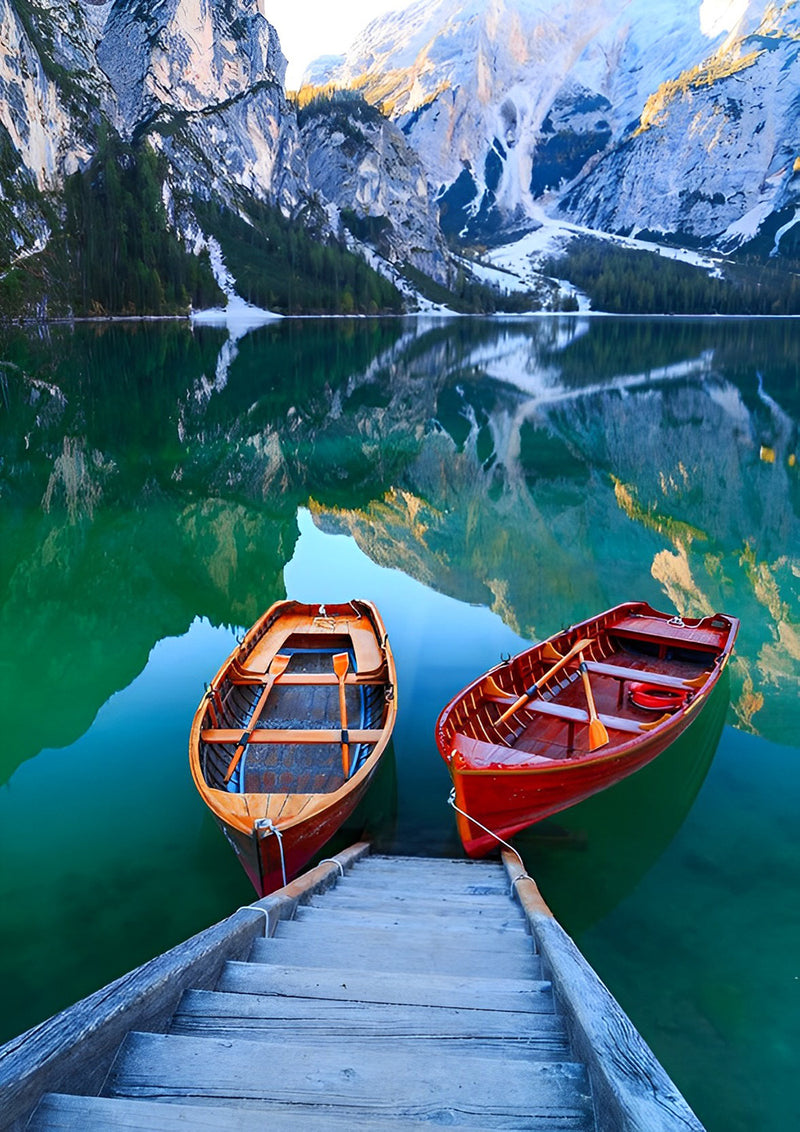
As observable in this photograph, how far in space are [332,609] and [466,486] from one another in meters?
13.7

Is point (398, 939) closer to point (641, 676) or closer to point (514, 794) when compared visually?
point (514, 794)

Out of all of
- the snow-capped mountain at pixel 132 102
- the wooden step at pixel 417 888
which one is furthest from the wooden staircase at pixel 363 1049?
the snow-capped mountain at pixel 132 102

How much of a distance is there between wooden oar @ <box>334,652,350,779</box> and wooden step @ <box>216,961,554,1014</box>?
4082mm

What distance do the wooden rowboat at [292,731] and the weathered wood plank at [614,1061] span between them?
346 cm

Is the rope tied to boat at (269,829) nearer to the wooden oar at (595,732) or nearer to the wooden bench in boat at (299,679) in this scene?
the wooden bench in boat at (299,679)

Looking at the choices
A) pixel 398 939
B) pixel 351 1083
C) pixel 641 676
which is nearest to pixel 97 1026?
pixel 351 1083

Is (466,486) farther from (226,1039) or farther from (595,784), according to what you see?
(226,1039)

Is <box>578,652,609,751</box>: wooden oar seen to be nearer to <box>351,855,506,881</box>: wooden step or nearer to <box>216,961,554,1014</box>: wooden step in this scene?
<box>351,855,506,881</box>: wooden step

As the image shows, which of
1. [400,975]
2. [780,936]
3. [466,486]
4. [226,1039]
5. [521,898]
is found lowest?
[780,936]

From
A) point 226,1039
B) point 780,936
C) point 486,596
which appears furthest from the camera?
point 486,596

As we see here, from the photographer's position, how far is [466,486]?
87.6 ft

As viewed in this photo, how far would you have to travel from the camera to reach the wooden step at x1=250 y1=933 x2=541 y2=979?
17.5 feet

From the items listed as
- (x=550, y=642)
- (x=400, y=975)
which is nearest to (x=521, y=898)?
(x=400, y=975)

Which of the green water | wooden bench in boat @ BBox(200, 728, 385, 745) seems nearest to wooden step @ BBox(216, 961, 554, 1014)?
the green water
